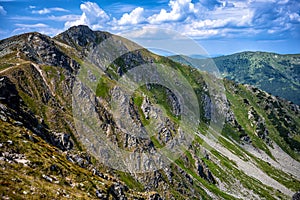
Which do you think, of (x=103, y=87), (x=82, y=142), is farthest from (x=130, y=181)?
(x=103, y=87)

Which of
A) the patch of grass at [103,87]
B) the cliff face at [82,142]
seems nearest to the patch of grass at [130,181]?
the cliff face at [82,142]

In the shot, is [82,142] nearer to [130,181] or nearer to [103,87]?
[130,181]

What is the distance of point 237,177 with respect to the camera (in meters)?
197

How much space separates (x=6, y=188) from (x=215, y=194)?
13985 centimetres

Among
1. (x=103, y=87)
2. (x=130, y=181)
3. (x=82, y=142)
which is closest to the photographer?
(x=130, y=181)

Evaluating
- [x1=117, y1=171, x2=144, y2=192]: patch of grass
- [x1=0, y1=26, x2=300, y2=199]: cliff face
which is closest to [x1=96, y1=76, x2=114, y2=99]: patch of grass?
[x1=0, y1=26, x2=300, y2=199]: cliff face

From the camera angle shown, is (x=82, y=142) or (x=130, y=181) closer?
(x=130, y=181)

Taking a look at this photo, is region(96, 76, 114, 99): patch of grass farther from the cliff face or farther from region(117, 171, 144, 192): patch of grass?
region(117, 171, 144, 192): patch of grass

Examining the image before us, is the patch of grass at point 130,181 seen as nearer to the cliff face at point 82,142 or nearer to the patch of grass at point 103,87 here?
the cliff face at point 82,142

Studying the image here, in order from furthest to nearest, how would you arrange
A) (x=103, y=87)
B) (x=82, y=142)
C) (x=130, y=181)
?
(x=103, y=87), (x=82, y=142), (x=130, y=181)

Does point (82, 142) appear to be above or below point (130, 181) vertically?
above

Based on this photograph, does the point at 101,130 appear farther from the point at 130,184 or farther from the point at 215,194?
the point at 215,194

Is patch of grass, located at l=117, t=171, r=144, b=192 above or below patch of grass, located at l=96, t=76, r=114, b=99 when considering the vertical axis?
below

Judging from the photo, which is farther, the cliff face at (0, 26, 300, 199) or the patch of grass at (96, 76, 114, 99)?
the patch of grass at (96, 76, 114, 99)
